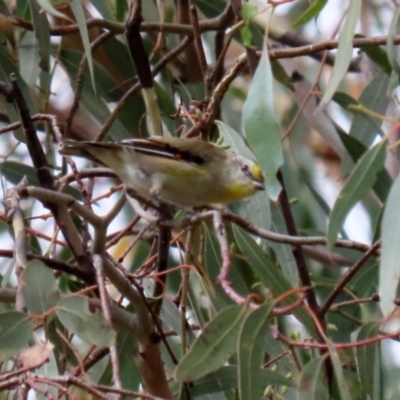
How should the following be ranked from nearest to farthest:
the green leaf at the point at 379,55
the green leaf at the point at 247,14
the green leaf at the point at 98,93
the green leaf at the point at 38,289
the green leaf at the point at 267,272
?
the green leaf at the point at 38,289 < the green leaf at the point at 247,14 < the green leaf at the point at 267,272 < the green leaf at the point at 379,55 < the green leaf at the point at 98,93

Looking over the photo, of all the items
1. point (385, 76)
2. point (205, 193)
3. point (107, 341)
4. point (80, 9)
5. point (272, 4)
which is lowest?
point (107, 341)

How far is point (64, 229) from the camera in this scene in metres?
1.45

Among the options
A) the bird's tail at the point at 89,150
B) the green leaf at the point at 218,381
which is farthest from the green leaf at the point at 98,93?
the green leaf at the point at 218,381

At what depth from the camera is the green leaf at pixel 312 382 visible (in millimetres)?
1224

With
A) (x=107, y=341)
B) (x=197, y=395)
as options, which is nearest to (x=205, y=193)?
(x=197, y=395)

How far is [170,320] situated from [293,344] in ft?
1.90

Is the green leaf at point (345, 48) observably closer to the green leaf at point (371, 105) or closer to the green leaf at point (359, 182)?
the green leaf at point (359, 182)

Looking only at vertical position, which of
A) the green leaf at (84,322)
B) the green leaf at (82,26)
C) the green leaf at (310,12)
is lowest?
the green leaf at (84,322)

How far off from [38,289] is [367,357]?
58 cm

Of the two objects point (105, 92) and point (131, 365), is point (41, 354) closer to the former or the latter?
point (131, 365)

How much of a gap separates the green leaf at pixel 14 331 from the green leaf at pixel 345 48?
22.4 inches

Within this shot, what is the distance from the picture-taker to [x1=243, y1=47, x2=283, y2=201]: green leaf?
1.14 meters

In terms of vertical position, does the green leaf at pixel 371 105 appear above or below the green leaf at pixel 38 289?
above

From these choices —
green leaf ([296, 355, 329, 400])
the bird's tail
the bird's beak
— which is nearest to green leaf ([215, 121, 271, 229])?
the bird's beak
